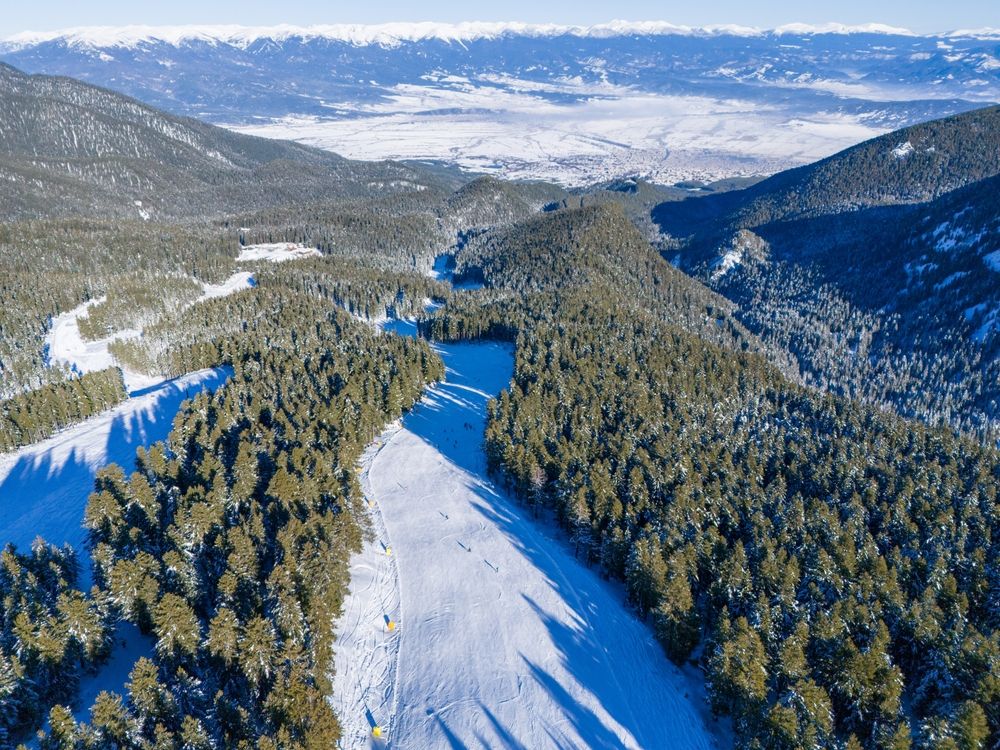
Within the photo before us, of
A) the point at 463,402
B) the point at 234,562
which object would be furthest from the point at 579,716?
the point at 463,402

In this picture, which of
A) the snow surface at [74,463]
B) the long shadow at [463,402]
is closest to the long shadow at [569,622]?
the long shadow at [463,402]

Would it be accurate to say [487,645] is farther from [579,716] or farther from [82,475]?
[82,475]

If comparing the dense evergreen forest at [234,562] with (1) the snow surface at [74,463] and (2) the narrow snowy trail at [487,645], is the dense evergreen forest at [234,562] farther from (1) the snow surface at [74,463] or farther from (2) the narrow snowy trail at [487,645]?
(1) the snow surface at [74,463]

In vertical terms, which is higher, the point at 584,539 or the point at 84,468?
the point at 584,539

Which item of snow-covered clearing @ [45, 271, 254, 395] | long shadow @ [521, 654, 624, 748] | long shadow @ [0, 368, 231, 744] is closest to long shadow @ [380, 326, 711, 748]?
long shadow @ [521, 654, 624, 748]

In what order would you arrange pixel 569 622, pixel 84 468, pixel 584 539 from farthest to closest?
pixel 84 468
pixel 584 539
pixel 569 622

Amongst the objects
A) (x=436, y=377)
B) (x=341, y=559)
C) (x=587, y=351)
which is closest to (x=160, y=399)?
(x=436, y=377)

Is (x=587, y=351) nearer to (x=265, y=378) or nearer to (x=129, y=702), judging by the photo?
(x=265, y=378)
